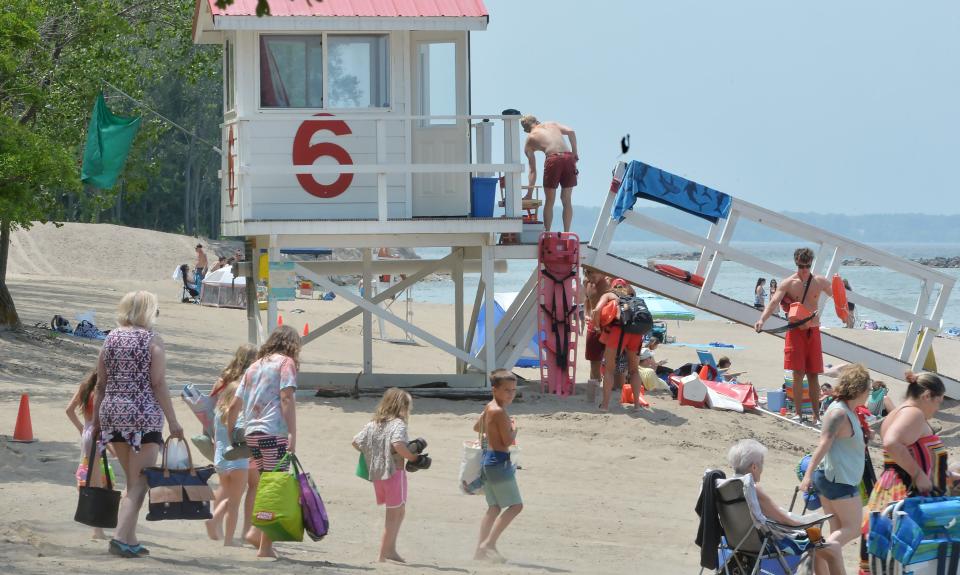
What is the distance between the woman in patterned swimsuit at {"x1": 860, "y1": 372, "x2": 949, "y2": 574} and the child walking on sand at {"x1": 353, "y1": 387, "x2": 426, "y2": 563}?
2.76 meters

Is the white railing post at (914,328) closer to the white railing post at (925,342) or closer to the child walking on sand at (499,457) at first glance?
the white railing post at (925,342)

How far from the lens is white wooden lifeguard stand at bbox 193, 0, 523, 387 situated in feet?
48.7

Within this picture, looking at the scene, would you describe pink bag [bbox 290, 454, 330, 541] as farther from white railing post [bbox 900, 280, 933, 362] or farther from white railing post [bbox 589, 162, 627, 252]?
white railing post [bbox 900, 280, 933, 362]

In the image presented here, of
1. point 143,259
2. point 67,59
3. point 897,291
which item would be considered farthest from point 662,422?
point 897,291

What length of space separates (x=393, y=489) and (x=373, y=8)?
818cm

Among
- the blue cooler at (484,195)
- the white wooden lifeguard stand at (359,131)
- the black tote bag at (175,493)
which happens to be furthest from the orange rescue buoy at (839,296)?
the black tote bag at (175,493)

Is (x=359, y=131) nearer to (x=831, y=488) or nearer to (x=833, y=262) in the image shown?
(x=833, y=262)

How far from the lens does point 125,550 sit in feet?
24.9

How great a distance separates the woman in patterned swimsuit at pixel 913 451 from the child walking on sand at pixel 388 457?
109 inches

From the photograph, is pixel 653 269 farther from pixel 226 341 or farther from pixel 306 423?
pixel 226 341

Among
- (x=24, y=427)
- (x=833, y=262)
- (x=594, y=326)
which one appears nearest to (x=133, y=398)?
(x=24, y=427)

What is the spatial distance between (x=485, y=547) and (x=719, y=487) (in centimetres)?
196

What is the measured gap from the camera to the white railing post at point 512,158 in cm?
1526

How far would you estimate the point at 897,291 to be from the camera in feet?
282
